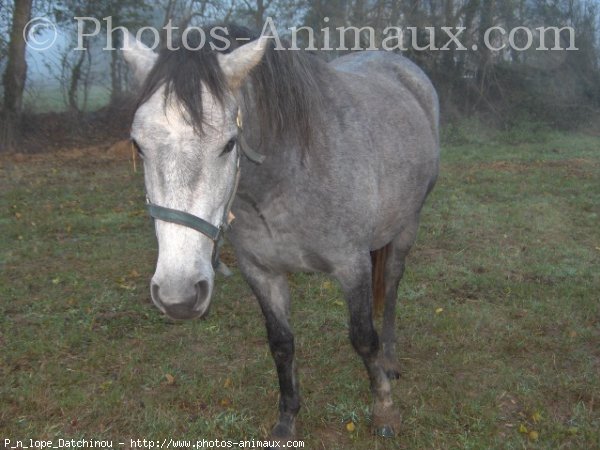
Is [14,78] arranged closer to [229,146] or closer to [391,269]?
→ [391,269]

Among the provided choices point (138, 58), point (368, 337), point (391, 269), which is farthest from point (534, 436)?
point (138, 58)

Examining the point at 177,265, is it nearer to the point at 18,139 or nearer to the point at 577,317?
the point at 577,317

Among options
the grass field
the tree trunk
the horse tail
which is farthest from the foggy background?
the horse tail

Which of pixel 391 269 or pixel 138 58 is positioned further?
pixel 391 269

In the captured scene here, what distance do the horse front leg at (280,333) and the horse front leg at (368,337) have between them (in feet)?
1.08

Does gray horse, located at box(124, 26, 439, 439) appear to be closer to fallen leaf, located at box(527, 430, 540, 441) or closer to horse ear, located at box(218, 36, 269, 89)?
horse ear, located at box(218, 36, 269, 89)

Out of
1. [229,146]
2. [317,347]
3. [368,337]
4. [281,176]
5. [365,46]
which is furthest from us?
[365,46]

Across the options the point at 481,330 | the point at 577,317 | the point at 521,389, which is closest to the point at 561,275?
the point at 577,317

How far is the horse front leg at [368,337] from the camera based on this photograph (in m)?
2.47

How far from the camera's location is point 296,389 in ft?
9.23

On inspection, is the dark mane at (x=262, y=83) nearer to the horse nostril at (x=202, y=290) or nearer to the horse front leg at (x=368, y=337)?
the horse nostril at (x=202, y=290)

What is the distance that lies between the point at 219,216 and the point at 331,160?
0.74 m

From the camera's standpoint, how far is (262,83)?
81.7 inches

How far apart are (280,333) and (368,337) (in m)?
0.42
